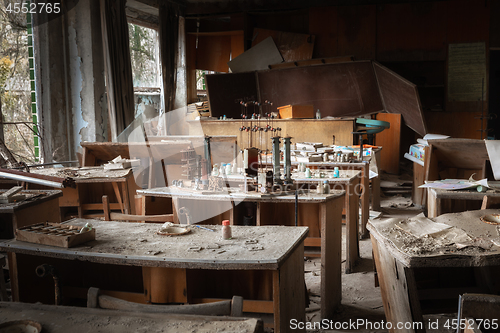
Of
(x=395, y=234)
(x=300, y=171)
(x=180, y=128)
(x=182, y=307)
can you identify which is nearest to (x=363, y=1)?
(x=180, y=128)

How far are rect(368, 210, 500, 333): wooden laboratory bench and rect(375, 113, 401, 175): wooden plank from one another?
228 inches

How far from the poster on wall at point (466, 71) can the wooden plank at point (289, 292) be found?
7603mm

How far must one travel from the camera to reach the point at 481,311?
1.56m

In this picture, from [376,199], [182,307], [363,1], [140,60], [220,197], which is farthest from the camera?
[363,1]

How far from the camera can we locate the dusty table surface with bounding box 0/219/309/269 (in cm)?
197

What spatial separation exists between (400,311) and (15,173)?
233cm

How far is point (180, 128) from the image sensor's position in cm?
923

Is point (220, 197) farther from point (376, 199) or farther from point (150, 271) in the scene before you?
point (376, 199)

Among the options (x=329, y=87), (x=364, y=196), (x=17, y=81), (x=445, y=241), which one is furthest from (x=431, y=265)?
(x=329, y=87)

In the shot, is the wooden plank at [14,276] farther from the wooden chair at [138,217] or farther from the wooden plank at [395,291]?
the wooden plank at [395,291]

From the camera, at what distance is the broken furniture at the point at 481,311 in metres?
1.54

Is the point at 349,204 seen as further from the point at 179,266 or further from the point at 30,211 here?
the point at 30,211

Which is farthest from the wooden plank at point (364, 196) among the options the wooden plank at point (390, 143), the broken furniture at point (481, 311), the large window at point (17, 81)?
the large window at point (17, 81)

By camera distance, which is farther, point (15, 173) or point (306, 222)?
point (306, 222)
